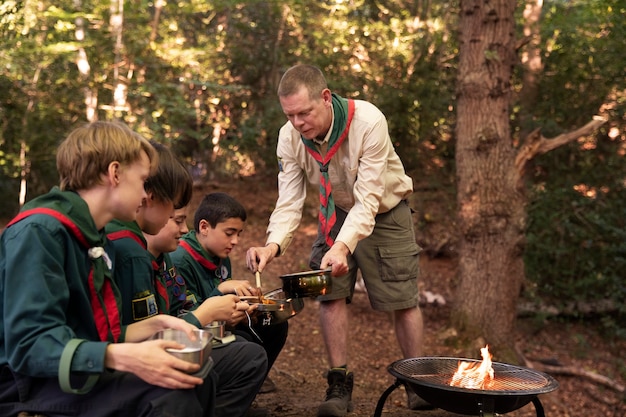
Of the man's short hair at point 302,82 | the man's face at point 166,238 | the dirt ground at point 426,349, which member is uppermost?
the man's short hair at point 302,82

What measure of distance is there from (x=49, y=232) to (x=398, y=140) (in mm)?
9060

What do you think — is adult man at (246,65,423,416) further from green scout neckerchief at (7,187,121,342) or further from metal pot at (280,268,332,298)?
green scout neckerchief at (7,187,121,342)

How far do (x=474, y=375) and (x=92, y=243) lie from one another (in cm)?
210

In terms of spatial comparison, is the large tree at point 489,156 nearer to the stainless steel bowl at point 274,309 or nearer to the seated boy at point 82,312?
the stainless steel bowl at point 274,309

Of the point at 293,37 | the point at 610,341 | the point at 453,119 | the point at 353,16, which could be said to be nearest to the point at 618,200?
the point at 610,341

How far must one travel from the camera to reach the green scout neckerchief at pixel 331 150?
13.3 ft

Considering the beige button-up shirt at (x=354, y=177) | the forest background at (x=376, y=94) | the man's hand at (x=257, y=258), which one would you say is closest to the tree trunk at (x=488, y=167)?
the forest background at (x=376, y=94)

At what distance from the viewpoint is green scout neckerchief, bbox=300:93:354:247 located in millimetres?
4059

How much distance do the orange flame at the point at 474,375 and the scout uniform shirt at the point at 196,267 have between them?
1290 millimetres

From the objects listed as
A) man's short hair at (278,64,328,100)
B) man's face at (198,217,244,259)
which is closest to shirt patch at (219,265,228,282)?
man's face at (198,217,244,259)

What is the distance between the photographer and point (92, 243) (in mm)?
2377

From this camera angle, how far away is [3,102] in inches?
428

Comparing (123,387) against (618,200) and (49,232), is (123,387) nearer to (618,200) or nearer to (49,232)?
(49,232)

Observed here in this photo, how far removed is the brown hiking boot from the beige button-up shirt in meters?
0.78
